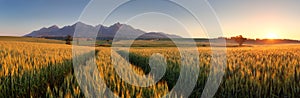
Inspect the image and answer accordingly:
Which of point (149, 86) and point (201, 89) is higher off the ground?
Result: point (149, 86)

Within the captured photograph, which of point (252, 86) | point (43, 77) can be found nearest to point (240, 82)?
point (252, 86)

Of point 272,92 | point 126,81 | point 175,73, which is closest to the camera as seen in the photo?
point 126,81

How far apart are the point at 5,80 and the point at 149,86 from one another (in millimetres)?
2910

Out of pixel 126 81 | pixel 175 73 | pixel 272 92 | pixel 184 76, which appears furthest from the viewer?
pixel 175 73

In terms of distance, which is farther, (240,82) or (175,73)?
(175,73)

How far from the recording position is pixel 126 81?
4.39m

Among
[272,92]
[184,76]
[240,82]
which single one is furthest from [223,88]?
[184,76]

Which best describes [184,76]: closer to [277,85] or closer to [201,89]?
[201,89]

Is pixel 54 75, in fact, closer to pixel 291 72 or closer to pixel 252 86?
pixel 252 86

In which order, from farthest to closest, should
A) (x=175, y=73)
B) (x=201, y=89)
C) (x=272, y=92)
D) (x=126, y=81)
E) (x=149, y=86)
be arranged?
(x=175, y=73) → (x=201, y=89) → (x=272, y=92) → (x=126, y=81) → (x=149, y=86)

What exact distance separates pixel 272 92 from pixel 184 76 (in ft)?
6.53

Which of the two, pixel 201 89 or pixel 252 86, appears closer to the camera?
pixel 252 86

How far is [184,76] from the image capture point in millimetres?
6484

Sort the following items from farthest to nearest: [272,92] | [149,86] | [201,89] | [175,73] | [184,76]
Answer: [175,73], [184,76], [201,89], [272,92], [149,86]
